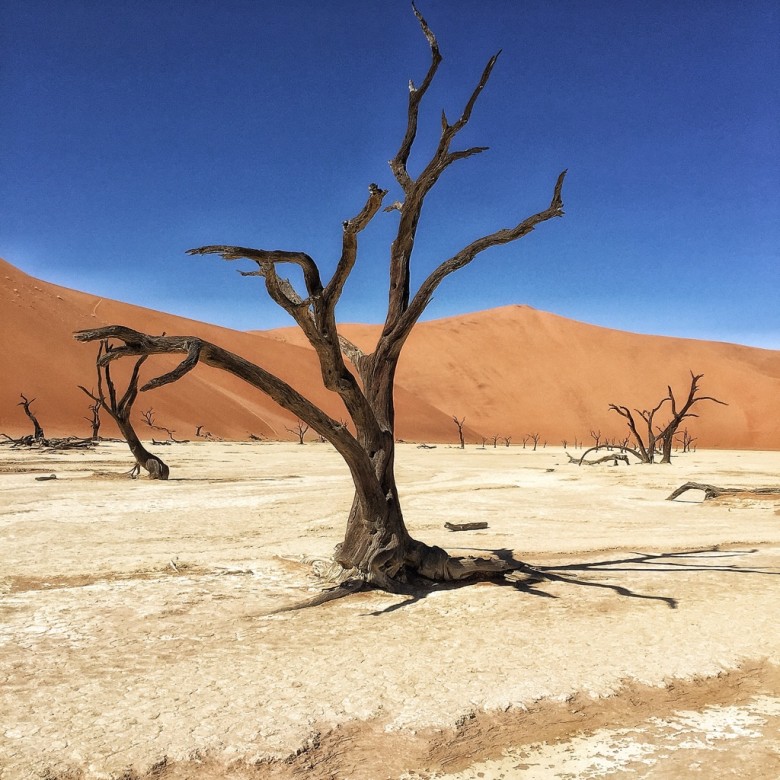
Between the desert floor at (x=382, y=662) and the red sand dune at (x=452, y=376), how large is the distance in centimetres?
3748

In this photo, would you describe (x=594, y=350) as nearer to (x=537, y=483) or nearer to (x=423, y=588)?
(x=537, y=483)

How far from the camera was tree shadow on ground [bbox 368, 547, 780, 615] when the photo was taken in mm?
5355

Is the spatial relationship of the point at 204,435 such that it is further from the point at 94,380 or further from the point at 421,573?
the point at 421,573

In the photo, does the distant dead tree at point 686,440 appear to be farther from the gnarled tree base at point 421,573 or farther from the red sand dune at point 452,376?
the gnarled tree base at point 421,573

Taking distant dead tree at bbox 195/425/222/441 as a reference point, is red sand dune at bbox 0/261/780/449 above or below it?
above

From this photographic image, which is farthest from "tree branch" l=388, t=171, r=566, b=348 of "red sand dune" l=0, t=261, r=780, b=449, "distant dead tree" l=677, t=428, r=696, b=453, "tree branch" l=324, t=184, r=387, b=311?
"red sand dune" l=0, t=261, r=780, b=449

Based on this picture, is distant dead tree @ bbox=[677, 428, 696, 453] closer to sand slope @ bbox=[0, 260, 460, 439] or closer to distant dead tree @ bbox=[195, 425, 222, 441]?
sand slope @ bbox=[0, 260, 460, 439]

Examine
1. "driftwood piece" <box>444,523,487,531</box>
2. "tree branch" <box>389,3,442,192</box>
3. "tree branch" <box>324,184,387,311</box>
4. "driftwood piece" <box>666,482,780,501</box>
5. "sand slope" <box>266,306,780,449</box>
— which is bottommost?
"driftwood piece" <box>444,523,487,531</box>

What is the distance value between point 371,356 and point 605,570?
2.82 metres

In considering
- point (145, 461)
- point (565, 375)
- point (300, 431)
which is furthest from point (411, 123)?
point (565, 375)

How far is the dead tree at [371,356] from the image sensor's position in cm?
481

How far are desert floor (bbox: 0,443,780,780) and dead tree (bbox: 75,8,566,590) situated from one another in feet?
1.31

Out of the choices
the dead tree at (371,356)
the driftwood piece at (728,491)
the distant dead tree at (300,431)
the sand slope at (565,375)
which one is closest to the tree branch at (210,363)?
the dead tree at (371,356)

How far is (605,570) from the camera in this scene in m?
6.19
